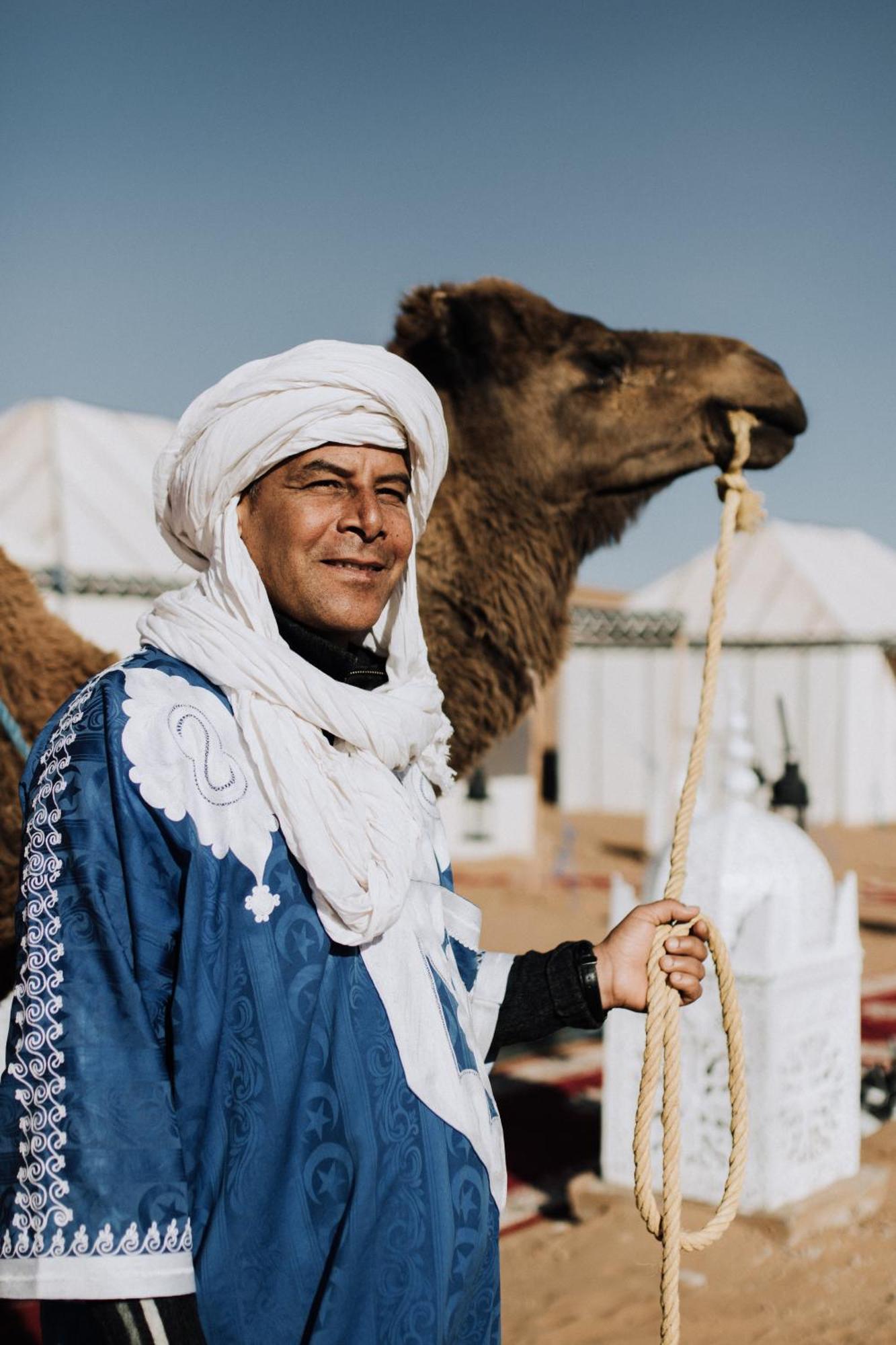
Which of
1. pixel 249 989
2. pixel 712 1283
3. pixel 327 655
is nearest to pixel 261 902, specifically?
pixel 249 989

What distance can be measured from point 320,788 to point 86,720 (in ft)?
0.82

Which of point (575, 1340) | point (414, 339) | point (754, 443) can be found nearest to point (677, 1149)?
point (575, 1340)

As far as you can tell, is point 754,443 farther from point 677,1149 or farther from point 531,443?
point 677,1149

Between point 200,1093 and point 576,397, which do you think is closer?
point 200,1093

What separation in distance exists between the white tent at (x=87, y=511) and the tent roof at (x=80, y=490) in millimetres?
10

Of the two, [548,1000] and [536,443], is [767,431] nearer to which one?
[536,443]

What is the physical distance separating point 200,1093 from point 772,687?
59.6ft

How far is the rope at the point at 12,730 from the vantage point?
2645mm

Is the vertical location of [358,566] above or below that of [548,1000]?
above

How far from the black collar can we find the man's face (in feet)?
0.04

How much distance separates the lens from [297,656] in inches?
54.9

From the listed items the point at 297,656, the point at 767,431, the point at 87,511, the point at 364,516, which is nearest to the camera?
the point at 297,656

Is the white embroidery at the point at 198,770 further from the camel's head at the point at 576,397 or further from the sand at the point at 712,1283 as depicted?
the camel's head at the point at 576,397

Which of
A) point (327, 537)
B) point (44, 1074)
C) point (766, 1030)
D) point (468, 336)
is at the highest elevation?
point (468, 336)
